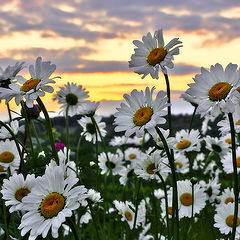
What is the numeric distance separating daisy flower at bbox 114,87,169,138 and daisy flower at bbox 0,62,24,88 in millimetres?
497

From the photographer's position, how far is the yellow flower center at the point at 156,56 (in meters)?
1.13

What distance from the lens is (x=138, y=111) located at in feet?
3.60

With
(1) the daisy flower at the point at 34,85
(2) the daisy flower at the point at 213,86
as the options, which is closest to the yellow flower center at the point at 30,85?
(1) the daisy flower at the point at 34,85

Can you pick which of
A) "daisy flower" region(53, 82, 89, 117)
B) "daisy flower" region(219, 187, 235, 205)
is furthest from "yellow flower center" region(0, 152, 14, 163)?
"daisy flower" region(219, 187, 235, 205)

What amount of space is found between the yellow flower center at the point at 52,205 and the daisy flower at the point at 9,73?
62 cm

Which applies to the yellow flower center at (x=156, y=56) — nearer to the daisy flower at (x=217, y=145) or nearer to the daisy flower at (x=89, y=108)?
the daisy flower at (x=89, y=108)

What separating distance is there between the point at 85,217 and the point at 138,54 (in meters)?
1.32

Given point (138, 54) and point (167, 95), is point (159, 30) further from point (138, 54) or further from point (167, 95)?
point (167, 95)

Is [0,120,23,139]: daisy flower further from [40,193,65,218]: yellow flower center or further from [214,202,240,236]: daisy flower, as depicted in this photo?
[214,202,240,236]: daisy flower

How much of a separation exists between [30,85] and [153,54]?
368 mm

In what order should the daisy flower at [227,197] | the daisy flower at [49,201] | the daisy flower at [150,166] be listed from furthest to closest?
the daisy flower at [227,197], the daisy flower at [150,166], the daisy flower at [49,201]

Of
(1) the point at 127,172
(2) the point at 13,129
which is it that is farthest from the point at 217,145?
(2) the point at 13,129

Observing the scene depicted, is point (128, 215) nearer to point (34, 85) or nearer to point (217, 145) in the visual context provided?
point (217, 145)

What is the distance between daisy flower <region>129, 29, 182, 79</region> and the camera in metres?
1.10
